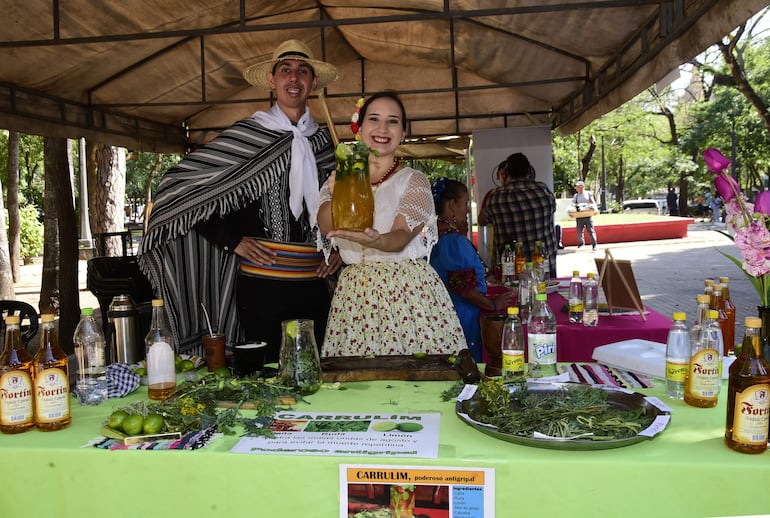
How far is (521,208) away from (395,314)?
330 cm

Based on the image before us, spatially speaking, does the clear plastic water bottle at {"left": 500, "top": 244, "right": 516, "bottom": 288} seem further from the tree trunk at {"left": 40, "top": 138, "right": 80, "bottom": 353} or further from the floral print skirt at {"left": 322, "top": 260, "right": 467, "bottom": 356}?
the tree trunk at {"left": 40, "top": 138, "right": 80, "bottom": 353}

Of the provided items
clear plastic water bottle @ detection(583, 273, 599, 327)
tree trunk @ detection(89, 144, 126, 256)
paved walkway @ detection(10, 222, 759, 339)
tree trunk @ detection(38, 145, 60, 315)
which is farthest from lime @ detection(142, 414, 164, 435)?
tree trunk @ detection(89, 144, 126, 256)

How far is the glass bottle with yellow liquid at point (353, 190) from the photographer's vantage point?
2225mm

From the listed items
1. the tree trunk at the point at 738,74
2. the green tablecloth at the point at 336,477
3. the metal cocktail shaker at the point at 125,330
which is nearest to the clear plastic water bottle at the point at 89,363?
the green tablecloth at the point at 336,477

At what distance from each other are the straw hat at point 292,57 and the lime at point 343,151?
101cm

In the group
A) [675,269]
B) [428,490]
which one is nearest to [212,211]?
[428,490]

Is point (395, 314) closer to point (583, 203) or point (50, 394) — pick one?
point (50, 394)

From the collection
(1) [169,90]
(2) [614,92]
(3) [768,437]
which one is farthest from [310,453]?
(1) [169,90]

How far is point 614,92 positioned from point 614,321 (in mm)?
2381

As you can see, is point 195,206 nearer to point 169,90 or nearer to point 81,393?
point 81,393

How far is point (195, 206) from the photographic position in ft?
10.3

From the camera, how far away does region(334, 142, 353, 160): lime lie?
7.10 feet

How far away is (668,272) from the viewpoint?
38.5 ft

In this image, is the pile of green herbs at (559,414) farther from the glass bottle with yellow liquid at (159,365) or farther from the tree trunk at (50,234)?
the tree trunk at (50,234)
